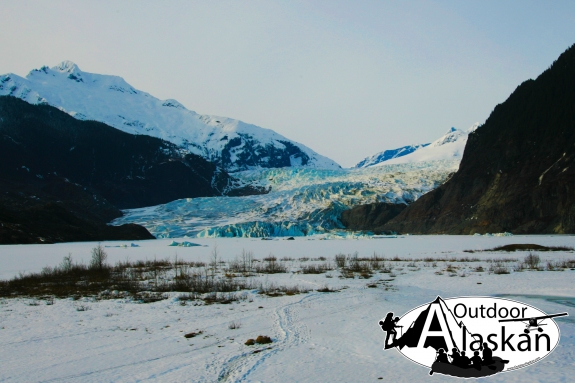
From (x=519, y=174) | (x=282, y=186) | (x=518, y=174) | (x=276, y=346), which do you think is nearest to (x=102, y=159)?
(x=282, y=186)

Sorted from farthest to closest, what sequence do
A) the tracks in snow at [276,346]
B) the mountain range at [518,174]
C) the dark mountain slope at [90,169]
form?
the dark mountain slope at [90,169] → the mountain range at [518,174] → the tracks in snow at [276,346]

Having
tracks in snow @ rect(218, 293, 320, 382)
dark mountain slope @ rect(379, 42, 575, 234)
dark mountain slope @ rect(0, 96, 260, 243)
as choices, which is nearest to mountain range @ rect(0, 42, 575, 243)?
dark mountain slope @ rect(379, 42, 575, 234)

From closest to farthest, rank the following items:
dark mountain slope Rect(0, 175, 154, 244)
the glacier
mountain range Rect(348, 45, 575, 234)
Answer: dark mountain slope Rect(0, 175, 154, 244), mountain range Rect(348, 45, 575, 234), the glacier

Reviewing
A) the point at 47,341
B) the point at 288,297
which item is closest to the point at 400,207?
the point at 288,297

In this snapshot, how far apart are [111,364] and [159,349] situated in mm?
1082

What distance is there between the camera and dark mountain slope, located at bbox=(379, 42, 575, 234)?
6281 cm

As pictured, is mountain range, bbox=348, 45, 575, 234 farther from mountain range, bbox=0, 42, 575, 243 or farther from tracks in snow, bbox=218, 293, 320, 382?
tracks in snow, bbox=218, 293, 320, 382

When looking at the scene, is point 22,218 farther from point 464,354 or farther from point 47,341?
point 464,354

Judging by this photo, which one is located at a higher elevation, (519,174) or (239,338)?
(519,174)

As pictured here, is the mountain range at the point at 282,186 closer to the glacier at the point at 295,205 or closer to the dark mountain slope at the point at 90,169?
the glacier at the point at 295,205

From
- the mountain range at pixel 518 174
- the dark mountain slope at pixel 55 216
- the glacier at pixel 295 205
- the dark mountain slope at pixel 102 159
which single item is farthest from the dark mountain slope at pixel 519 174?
the dark mountain slope at pixel 102 159

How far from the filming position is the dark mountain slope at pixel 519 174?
62.8 metres

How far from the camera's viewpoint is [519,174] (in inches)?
2785

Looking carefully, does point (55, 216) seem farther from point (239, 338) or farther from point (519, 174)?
point (239, 338)
